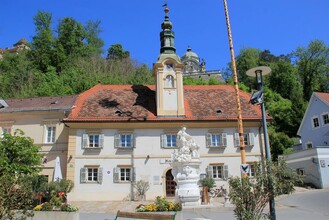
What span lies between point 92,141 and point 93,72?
24294 millimetres

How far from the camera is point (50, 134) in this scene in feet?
94.6

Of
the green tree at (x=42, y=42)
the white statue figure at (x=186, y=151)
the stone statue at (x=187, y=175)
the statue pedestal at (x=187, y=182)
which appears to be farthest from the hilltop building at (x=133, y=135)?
the green tree at (x=42, y=42)

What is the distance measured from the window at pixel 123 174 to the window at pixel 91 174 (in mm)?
1151

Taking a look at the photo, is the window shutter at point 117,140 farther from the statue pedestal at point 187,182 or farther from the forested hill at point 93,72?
the forested hill at point 93,72

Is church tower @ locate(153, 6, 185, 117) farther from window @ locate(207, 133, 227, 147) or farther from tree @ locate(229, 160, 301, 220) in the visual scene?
tree @ locate(229, 160, 301, 220)

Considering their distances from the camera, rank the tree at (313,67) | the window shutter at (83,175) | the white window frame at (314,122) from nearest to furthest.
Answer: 1. the window shutter at (83,175)
2. the white window frame at (314,122)
3. the tree at (313,67)

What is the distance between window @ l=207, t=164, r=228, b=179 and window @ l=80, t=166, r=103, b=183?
8.56 metres

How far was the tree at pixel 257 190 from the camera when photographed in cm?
923

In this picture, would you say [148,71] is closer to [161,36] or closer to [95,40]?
[95,40]

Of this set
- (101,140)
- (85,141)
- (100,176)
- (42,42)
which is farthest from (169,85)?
(42,42)

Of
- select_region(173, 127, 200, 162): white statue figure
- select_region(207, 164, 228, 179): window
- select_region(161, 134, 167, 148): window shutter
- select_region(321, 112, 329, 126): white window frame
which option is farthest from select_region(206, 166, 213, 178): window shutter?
select_region(321, 112, 329, 126): white window frame

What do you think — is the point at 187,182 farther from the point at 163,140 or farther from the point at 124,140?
the point at 124,140

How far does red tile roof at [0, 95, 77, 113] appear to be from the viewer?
29.2 meters

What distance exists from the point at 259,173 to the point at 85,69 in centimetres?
4463
